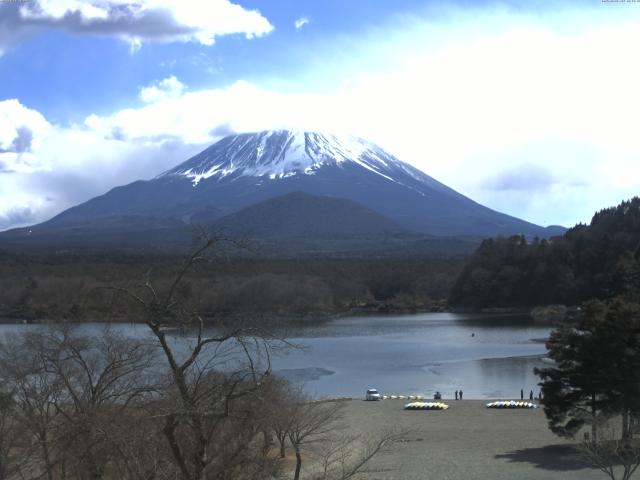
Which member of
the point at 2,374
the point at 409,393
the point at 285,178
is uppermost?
the point at 285,178

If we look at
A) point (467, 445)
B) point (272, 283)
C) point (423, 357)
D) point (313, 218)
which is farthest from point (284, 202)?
point (467, 445)

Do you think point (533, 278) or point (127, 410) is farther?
point (533, 278)

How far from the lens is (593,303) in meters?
17.2

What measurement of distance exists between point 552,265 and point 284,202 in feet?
263

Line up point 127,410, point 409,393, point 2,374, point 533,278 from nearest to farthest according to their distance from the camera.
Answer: point 127,410 → point 2,374 → point 409,393 → point 533,278

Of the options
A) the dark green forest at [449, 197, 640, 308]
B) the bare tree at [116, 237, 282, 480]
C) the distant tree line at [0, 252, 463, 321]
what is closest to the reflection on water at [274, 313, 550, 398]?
the distant tree line at [0, 252, 463, 321]

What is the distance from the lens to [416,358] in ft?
119

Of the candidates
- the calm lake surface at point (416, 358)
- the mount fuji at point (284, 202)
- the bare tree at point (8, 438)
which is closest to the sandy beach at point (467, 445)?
the calm lake surface at point (416, 358)

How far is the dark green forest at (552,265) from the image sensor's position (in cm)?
6341

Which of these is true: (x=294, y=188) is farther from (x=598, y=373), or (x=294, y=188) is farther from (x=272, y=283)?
(x=598, y=373)

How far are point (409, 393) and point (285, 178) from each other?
14073 cm

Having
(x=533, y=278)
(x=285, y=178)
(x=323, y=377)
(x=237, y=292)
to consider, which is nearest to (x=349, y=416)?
(x=323, y=377)

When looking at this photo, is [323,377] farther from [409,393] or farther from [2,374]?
[2,374]

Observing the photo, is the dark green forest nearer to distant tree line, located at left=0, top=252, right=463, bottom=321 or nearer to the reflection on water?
distant tree line, located at left=0, top=252, right=463, bottom=321
